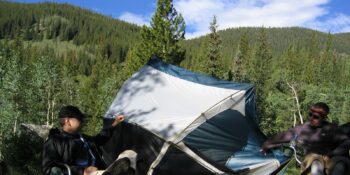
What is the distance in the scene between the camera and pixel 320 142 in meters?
5.79

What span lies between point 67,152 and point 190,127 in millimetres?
4026

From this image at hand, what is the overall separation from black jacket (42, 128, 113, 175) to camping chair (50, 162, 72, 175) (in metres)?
0.04

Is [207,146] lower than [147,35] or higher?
lower

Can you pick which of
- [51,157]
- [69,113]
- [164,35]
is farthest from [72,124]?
[164,35]

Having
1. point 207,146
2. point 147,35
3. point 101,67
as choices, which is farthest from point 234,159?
point 101,67

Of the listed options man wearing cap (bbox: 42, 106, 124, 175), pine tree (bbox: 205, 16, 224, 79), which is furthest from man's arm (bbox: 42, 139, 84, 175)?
pine tree (bbox: 205, 16, 224, 79)

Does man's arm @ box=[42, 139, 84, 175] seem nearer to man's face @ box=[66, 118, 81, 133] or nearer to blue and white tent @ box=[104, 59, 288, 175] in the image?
man's face @ box=[66, 118, 81, 133]

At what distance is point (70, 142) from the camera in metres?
4.64

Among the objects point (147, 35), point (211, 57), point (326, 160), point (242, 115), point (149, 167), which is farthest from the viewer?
point (211, 57)

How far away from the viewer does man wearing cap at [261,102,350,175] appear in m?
5.23

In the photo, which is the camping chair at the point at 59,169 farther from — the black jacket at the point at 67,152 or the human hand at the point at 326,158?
the human hand at the point at 326,158

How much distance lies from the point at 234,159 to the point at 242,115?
3.69ft

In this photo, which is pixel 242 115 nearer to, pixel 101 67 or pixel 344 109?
pixel 344 109

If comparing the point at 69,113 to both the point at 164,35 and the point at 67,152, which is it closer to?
the point at 67,152
